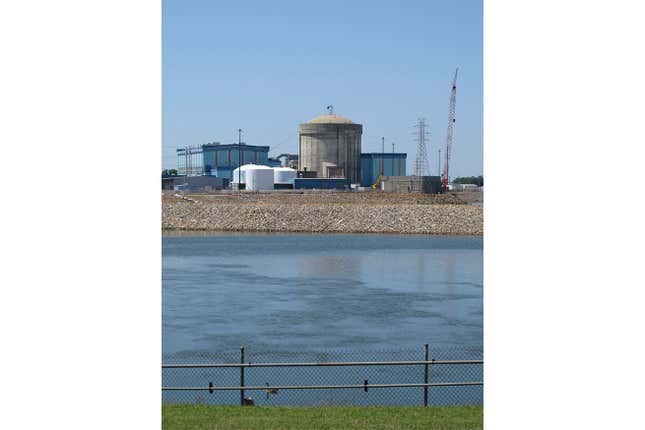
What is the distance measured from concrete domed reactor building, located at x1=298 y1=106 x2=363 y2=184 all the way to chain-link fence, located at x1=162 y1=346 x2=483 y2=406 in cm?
8551

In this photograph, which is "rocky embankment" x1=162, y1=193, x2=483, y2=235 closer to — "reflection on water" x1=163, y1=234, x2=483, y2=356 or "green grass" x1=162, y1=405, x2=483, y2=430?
"reflection on water" x1=163, y1=234, x2=483, y2=356

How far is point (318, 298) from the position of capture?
24.2m

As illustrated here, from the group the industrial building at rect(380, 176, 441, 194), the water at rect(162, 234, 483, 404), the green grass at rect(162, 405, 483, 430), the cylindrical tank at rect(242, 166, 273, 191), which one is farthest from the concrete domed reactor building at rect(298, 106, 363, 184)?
the green grass at rect(162, 405, 483, 430)

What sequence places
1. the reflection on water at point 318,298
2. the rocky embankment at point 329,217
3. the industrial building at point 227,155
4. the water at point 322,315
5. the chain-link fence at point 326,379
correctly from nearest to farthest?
the chain-link fence at point 326,379 → the water at point 322,315 → the reflection on water at point 318,298 → the rocky embankment at point 329,217 → the industrial building at point 227,155

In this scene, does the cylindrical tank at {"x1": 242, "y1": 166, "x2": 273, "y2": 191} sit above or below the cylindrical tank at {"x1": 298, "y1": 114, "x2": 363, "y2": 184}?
below

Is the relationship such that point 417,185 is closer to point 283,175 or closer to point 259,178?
point 283,175

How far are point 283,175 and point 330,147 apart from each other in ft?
22.9

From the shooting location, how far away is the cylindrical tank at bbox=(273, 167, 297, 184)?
103125 millimetres

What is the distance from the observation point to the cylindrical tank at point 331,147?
333 ft

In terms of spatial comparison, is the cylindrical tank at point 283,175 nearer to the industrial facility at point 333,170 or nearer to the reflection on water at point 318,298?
the industrial facility at point 333,170

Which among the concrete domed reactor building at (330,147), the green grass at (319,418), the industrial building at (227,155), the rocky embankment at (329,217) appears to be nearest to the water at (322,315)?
the green grass at (319,418)

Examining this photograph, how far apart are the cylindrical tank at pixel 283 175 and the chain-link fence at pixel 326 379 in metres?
87.1
